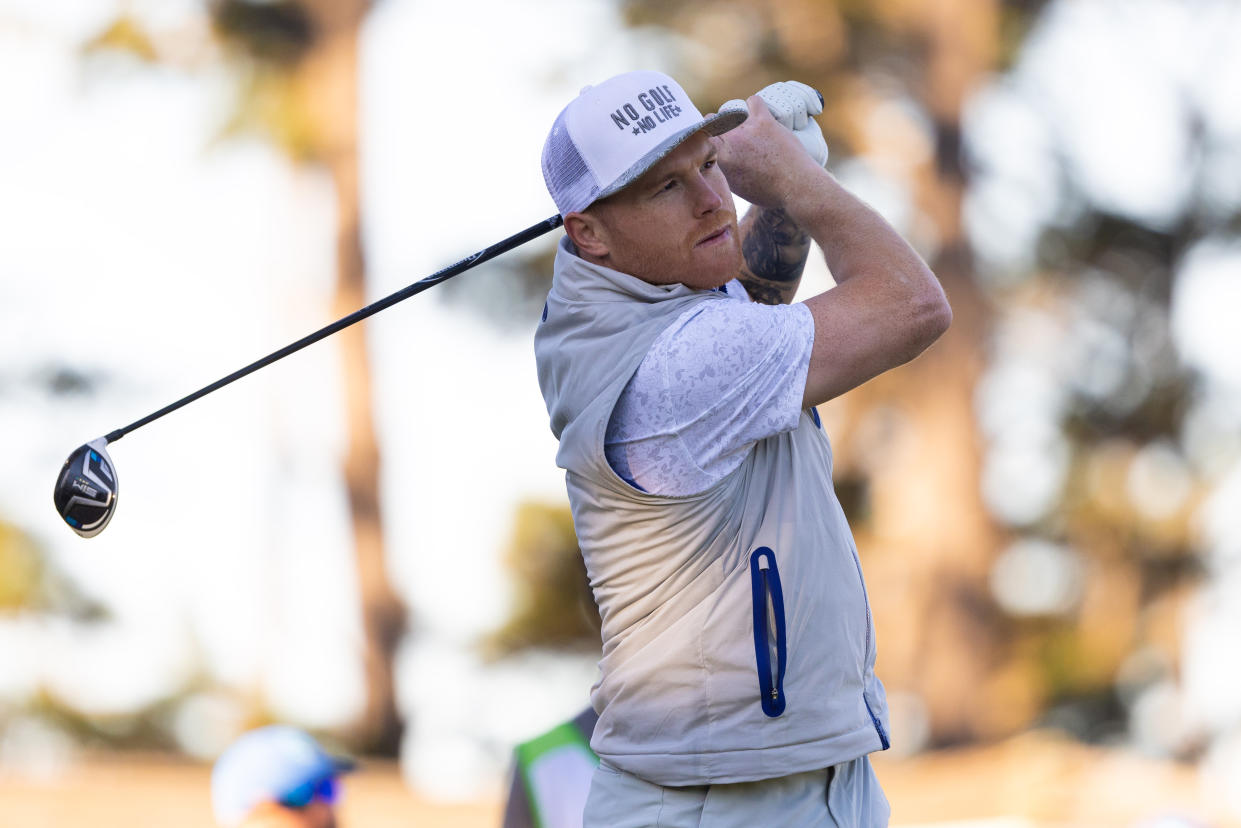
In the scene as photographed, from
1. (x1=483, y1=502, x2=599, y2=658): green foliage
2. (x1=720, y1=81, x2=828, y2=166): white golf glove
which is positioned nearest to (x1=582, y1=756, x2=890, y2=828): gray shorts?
(x1=720, y1=81, x2=828, y2=166): white golf glove

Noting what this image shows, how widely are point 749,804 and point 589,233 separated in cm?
98

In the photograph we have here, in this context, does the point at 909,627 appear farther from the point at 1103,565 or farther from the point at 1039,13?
the point at 1039,13

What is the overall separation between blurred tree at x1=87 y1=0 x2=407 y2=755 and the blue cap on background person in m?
6.23

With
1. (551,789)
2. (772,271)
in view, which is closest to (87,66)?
(551,789)

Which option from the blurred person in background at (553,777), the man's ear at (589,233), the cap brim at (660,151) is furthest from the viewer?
the blurred person in background at (553,777)

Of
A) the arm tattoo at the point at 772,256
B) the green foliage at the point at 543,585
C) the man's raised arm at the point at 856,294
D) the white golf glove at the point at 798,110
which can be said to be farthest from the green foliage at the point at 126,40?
the man's raised arm at the point at 856,294

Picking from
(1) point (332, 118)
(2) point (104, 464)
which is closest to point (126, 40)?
(1) point (332, 118)

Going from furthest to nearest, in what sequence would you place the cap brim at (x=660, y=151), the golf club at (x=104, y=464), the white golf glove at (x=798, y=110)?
the golf club at (x=104, y=464) < the white golf glove at (x=798, y=110) < the cap brim at (x=660, y=151)

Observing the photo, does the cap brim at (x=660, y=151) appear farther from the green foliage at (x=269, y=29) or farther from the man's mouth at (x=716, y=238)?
the green foliage at (x=269, y=29)

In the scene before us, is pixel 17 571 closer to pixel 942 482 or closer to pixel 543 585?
pixel 543 585

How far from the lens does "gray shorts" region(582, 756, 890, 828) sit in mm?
2273

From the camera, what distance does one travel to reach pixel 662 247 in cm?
240

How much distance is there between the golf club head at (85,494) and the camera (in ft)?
9.25

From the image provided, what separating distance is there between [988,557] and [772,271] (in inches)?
336
